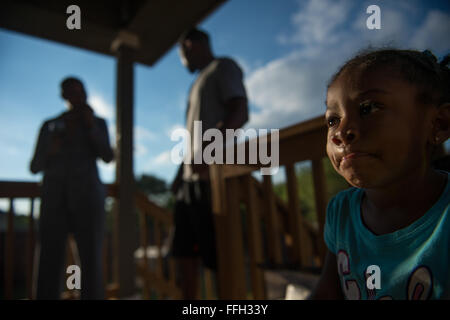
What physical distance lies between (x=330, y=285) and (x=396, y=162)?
0.37 m

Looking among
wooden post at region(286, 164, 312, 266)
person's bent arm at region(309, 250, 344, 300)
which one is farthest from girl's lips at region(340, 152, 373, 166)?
wooden post at region(286, 164, 312, 266)

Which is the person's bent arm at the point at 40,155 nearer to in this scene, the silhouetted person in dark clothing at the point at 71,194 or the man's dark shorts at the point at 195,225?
the silhouetted person in dark clothing at the point at 71,194

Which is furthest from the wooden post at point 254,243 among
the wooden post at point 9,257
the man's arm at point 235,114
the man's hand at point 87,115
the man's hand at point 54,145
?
the wooden post at point 9,257

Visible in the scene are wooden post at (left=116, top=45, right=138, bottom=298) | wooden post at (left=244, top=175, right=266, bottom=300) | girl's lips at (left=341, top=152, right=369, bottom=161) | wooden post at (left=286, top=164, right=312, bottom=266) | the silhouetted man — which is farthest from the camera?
wooden post at (left=116, top=45, right=138, bottom=298)

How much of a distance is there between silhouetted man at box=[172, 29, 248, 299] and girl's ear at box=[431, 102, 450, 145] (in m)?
1.17

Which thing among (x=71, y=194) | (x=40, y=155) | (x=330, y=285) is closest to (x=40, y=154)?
(x=40, y=155)

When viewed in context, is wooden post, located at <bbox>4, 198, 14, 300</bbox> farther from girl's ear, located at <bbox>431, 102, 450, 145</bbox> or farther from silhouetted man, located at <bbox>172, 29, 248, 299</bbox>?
girl's ear, located at <bbox>431, 102, 450, 145</bbox>

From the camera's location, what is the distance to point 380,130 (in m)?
0.47

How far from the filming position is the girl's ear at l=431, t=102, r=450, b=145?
0.52m

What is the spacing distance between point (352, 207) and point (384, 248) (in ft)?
0.45

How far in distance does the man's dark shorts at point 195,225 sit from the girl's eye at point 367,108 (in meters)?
1.22

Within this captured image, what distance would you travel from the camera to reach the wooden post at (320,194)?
992 millimetres

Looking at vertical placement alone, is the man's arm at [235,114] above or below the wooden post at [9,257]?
above
